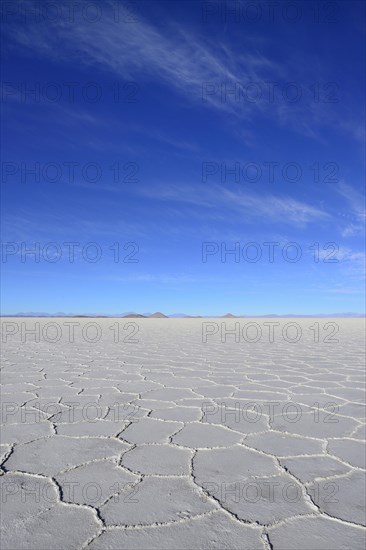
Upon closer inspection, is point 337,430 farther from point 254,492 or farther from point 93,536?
point 93,536

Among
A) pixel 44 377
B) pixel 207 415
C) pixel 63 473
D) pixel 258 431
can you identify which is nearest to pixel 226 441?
pixel 258 431

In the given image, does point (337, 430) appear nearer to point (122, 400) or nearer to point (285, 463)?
point (285, 463)

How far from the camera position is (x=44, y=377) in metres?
3.54

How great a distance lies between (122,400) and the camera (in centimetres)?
268

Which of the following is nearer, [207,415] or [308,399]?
[207,415]

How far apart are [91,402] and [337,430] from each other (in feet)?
4.95

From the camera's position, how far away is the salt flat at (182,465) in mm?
1154

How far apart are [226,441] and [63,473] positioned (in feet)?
2.50

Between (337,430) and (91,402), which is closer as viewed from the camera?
(337,430)

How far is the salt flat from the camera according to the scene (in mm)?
1154

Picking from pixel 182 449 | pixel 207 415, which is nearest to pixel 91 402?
pixel 207 415

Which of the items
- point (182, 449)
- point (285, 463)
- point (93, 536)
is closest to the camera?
point (93, 536)

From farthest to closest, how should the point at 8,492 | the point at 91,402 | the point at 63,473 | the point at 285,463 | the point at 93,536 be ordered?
the point at 91,402 < the point at 285,463 < the point at 63,473 < the point at 8,492 < the point at 93,536

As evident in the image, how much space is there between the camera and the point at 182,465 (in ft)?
5.27
